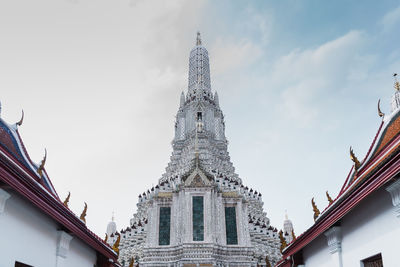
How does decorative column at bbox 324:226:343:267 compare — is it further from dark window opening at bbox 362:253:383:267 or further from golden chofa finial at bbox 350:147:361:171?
golden chofa finial at bbox 350:147:361:171

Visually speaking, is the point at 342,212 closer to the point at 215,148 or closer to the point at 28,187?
the point at 28,187

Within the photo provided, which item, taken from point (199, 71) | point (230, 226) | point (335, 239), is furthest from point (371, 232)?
point (199, 71)

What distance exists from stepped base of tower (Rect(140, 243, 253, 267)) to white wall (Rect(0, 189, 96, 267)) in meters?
21.5

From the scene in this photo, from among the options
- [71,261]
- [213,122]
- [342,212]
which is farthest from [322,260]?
[213,122]

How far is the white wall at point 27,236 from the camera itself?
6.76 m

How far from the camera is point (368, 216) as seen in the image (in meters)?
7.69

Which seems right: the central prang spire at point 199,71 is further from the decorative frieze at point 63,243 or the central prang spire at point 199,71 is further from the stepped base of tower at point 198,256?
the decorative frieze at point 63,243

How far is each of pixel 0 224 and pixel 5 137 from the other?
293 cm

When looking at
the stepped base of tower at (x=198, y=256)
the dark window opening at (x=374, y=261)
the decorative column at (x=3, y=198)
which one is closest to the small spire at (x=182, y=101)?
the stepped base of tower at (x=198, y=256)

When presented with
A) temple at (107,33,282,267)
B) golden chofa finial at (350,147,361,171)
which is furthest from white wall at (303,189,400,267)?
temple at (107,33,282,267)

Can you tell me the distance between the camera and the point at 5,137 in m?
8.77

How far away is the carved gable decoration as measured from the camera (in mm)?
33562

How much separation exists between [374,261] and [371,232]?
689mm

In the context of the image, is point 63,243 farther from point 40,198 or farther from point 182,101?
point 182,101
